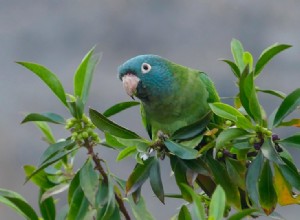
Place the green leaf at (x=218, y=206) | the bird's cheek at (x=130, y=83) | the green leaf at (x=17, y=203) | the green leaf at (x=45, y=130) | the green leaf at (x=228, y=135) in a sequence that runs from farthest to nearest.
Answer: the bird's cheek at (x=130, y=83) → the green leaf at (x=45, y=130) → the green leaf at (x=17, y=203) → the green leaf at (x=228, y=135) → the green leaf at (x=218, y=206)

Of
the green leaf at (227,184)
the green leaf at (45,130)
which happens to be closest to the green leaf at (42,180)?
the green leaf at (45,130)

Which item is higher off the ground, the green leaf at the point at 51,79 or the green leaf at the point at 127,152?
the green leaf at the point at 51,79

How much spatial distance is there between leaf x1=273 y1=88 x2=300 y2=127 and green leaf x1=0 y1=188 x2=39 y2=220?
55cm

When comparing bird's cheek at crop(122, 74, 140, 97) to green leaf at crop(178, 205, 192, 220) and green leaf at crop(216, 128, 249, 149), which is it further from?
green leaf at crop(178, 205, 192, 220)

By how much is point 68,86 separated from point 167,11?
0.90 metres

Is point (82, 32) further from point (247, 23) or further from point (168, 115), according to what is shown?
point (168, 115)

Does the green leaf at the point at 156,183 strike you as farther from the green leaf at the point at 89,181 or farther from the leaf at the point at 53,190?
the leaf at the point at 53,190

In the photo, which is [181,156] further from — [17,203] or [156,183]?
[17,203]

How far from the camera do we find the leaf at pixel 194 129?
1.53 meters

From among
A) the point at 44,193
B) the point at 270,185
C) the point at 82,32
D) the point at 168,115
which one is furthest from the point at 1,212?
the point at 270,185

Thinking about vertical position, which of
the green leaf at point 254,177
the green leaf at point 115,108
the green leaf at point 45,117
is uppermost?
the green leaf at point 45,117

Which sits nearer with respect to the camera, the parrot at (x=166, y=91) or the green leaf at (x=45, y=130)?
the green leaf at (x=45, y=130)

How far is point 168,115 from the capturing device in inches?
80.4

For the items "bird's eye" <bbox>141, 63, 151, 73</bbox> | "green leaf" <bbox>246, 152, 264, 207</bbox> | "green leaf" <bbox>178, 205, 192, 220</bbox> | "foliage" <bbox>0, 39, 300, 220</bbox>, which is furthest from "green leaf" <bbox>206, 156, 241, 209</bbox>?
"bird's eye" <bbox>141, 63, 151, 73</bbox>
